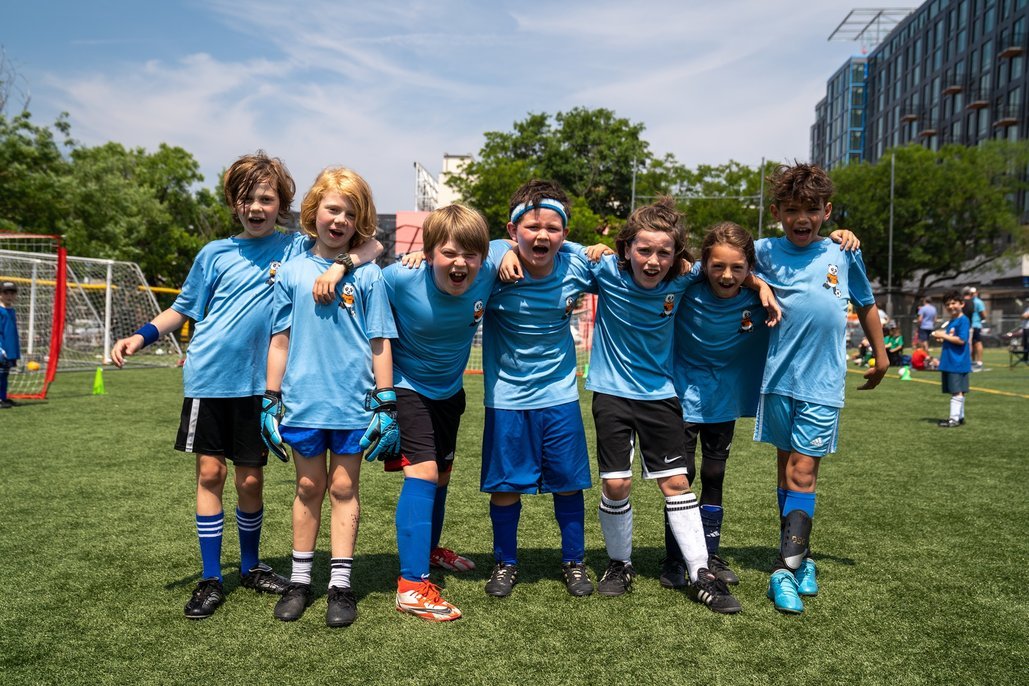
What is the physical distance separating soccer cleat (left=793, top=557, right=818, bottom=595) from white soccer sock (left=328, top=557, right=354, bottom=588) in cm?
214

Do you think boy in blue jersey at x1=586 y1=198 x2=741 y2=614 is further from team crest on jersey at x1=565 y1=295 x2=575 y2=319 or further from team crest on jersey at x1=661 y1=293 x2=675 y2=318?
team crest on jersey at x1=565 y1=295 x2=575 y2=319

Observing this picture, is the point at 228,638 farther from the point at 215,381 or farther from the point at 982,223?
the point at 982,223

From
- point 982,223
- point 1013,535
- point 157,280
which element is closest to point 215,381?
point 1013,535

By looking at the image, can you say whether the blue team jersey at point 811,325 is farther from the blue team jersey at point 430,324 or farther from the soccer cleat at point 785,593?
the blue team jersey at point 430,324

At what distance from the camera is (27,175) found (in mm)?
25281

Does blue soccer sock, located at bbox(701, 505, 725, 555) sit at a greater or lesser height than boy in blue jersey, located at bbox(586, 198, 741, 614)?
lesser

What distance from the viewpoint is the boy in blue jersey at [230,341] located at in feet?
11.5

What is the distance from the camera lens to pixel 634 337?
373 cm

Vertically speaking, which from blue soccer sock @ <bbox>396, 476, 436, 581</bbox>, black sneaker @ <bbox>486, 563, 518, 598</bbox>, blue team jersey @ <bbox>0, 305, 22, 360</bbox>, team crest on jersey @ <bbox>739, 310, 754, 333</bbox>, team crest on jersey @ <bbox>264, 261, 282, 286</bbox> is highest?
team crest on jersey @ <bbox>264, 261, 282, 286</bbox>

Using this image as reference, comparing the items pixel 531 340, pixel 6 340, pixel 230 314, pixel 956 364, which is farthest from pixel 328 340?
pixel 6 340

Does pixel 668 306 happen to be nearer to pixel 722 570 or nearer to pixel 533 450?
pixel 533 450

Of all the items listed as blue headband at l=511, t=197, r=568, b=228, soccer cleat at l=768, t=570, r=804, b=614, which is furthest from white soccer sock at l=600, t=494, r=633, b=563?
blue headband at l=511, t=197, r=568, b=228

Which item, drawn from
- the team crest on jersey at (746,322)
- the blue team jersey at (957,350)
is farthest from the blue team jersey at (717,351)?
the blue team jersey at (957,350)

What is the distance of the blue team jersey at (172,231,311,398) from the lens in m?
3.49
